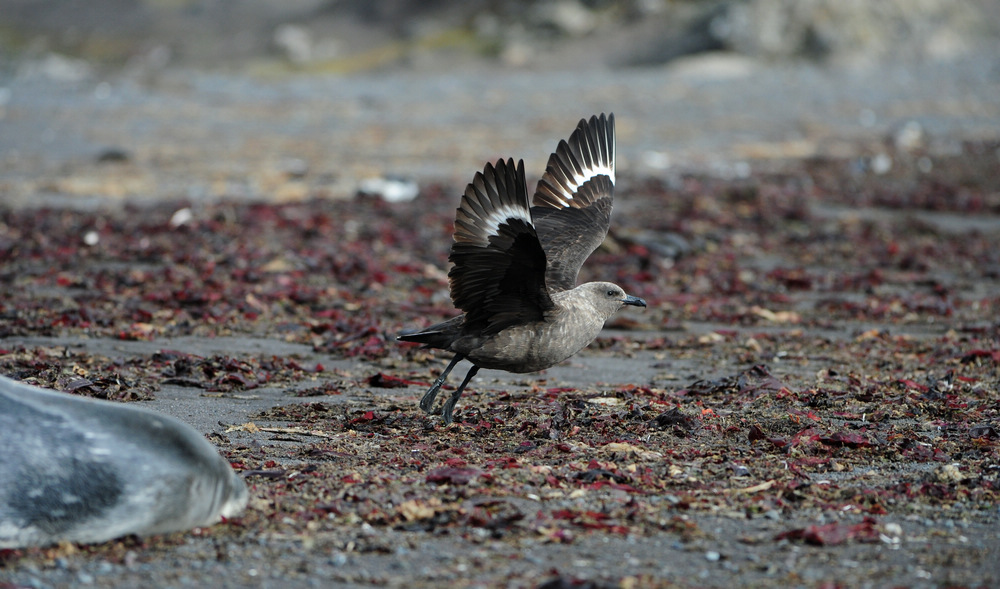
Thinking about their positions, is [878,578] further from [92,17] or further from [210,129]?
[92,17]

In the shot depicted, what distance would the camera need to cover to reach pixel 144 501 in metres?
4.34

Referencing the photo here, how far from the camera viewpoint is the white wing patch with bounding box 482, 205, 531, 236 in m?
5.70

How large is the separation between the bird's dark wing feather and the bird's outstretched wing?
3.41 ft

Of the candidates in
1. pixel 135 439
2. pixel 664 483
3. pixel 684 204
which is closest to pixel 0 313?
pixel 135 439

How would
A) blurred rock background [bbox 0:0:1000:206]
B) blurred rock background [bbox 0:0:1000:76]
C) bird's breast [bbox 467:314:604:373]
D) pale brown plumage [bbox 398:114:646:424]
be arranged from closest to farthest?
pale brown plumage [bbox 398:114:646:424]
bird's breast [bbox 467:314:604:373]
blurred rock background [bbox 0:0:1000:206]
blurred rock background [bbox 0:0:1000:76]

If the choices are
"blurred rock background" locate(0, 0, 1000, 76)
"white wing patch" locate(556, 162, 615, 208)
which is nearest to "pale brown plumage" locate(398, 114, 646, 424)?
"white wing patch" locate(556, 162, 615, 208)

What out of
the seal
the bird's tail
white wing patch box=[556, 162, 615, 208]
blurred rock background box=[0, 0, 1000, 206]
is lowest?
the seal

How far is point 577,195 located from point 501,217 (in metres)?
2.26

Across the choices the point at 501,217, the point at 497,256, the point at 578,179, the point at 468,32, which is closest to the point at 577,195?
the point at 578,179

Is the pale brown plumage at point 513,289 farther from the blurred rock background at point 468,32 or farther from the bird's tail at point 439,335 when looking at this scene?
the blurred rock background at point 468,32

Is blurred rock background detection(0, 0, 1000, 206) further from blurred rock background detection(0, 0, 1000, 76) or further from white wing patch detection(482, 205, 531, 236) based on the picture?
white wing patch detection(482, 205, 531, 236)

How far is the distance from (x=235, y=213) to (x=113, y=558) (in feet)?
33.0

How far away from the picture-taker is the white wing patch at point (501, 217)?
5.70m

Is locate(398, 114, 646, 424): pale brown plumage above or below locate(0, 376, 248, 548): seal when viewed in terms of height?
above
